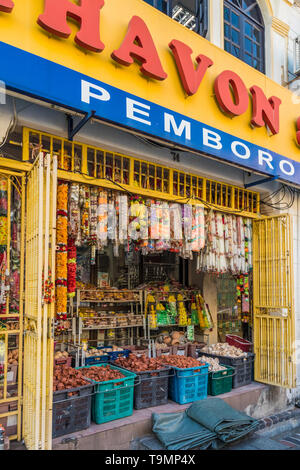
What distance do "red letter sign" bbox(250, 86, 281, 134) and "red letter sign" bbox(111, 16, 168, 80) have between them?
227 centimetres

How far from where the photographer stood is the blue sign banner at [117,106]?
414 centimetres

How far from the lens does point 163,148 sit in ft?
21.0

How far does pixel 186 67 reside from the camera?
5.83 m

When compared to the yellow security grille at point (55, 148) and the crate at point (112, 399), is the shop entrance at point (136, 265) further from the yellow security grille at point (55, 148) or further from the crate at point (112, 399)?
the crate at point (112, 399)

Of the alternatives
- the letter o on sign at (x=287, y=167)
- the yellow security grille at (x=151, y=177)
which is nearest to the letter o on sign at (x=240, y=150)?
the letter o on sign at (x=287, y=167)

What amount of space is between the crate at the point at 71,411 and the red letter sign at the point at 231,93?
16.0 ft

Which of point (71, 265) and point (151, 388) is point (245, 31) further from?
point (151, 388)

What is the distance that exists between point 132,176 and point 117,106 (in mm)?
1350

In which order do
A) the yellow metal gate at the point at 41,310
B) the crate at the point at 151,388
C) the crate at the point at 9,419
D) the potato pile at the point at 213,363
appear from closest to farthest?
the yellow metal gate at the point at 41,310 < the crate at the point at 9,419 < the crate at the point at 151,388 < the potato pile at the point at 213,363

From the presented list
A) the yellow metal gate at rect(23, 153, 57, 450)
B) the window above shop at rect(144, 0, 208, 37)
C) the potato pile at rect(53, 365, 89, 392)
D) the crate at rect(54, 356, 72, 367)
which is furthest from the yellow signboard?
the crate at rect(54, 356, 72, 367)

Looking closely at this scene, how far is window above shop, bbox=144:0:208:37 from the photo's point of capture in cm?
680

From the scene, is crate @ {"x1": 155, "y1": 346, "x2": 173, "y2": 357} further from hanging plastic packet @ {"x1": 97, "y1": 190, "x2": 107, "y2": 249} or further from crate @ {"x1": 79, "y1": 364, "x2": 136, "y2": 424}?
hanging plastic packet @ {"x1": 97, "y1": 190, "x2": 107, "y2": 249}

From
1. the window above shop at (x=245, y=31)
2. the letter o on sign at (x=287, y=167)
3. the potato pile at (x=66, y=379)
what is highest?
the window above shop at (x=245, y=31)

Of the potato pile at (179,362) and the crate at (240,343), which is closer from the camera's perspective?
the potato pile at (179,362)
